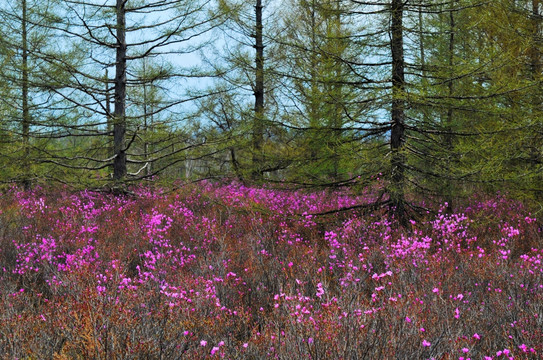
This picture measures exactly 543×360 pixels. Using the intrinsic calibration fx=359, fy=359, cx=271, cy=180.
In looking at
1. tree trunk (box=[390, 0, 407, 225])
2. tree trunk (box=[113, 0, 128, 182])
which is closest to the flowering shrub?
tree trunk (box=[390, 0, 407, 225])

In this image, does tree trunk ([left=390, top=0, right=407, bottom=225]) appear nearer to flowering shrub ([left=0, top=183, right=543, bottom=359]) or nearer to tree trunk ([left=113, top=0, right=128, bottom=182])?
flowering shrub ([left=0, top=183, right=543, bottom=359])

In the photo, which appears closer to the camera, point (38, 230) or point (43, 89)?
point (38, 230)

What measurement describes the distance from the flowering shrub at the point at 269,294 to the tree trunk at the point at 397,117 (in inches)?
18.3

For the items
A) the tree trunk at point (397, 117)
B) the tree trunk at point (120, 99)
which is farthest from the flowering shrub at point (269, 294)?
the tree trunk at point (120, 99)

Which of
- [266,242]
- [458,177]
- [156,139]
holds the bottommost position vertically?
[266,242]

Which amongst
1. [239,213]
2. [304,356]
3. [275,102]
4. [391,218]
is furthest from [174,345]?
[275,102]

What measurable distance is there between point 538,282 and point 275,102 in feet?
43.5

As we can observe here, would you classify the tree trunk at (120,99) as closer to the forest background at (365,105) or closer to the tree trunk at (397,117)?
the forest background at (365,105)

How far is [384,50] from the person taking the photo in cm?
627

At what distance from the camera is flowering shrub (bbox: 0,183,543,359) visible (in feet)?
7.41

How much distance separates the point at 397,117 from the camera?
6.20 m

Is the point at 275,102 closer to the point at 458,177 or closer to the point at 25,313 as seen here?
the point at 458,177

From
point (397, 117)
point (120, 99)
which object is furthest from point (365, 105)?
point (120, 99)

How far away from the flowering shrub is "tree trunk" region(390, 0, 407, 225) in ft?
1.53
